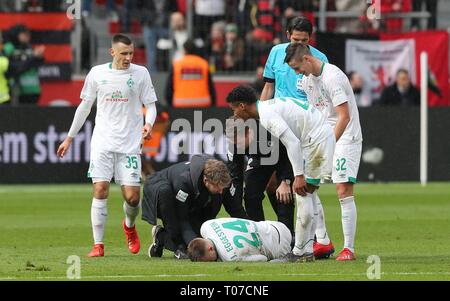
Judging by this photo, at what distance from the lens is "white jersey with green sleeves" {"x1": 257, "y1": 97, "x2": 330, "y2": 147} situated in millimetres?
11523

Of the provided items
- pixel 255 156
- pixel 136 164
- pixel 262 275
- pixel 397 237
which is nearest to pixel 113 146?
pixel 136 164

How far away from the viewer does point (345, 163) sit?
12.3m

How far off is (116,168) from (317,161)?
2.22 m

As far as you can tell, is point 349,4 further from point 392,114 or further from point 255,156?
point 255,156

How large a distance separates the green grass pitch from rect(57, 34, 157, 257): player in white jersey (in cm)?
62

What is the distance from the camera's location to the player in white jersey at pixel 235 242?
1196cm

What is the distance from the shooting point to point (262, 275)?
1084 centimetres

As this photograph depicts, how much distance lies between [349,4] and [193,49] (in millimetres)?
5244

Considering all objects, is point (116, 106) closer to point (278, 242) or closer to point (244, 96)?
point (244, 96)

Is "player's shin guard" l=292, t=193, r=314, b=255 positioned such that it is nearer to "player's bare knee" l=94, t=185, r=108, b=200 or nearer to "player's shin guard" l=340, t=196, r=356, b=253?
"player's shin guard" l=340, t=196, r=356, b=253

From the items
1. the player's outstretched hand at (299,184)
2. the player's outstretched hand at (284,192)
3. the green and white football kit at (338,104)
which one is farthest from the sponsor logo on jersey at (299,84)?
the player's outstretched hand at (299,184)

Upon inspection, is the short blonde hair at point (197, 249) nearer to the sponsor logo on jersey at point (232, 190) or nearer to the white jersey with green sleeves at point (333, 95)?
the sponsor logo on jersey at point (232, 190)

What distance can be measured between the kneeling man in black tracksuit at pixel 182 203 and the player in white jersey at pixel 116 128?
47 cm

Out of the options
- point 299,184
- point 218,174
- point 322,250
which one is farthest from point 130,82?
point 322,250
